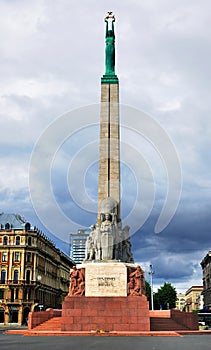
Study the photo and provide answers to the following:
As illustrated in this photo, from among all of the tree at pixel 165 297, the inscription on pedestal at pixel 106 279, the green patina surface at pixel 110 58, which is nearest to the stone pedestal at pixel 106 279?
the inscription on pedestal at pixel 106 279

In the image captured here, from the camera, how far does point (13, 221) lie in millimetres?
82438

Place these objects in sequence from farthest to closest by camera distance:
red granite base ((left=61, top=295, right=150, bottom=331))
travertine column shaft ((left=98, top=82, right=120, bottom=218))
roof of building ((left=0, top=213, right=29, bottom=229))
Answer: roof of building ((left=0, top=213, right=29, bottom=229)) → travertine column shaft ((left=98, top=82, right=120, bottom=218)) → red granite base ((left=61, top=295, right=150, bottom=331))

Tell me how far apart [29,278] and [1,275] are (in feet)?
15.2

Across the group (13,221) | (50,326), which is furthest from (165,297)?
(50,326)

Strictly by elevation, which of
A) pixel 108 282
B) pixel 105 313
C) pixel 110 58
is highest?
pixel 110 58

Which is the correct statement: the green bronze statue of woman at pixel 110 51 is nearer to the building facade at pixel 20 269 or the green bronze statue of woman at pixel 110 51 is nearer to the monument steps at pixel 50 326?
the monument steps at pixel 50 326

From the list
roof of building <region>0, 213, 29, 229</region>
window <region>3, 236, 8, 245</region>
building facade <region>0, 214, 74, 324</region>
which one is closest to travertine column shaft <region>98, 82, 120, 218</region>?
building facade <region>0, 214, 74, 324</region>

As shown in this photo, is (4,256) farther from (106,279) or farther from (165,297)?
(106,279)

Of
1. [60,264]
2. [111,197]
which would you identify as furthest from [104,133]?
[60,264]

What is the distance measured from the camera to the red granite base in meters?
25.7

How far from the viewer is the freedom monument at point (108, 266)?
1017 inches

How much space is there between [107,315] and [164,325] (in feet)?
14.6

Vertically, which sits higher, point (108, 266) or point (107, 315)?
point (108, 266)

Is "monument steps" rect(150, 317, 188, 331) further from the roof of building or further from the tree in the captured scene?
the tree
